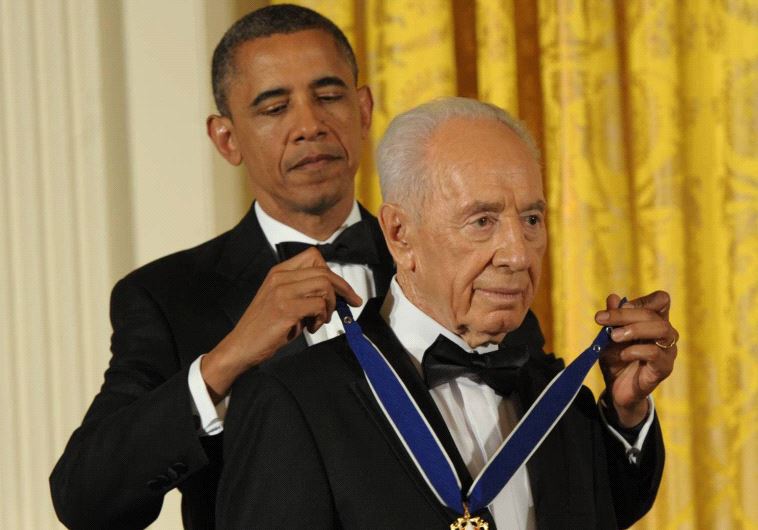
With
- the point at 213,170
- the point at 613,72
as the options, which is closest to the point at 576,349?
the point at 613,72

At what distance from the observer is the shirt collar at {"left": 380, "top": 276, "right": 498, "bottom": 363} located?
1.68 meters

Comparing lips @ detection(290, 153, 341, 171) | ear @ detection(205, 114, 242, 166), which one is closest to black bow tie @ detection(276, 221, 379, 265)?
lips @ detection(290, 153, 341, 171)

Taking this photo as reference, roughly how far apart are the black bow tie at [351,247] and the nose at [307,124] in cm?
15

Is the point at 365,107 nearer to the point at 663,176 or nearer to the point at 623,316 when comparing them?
the point at 663,176

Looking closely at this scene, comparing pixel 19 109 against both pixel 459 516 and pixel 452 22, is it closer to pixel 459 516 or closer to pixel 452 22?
pixel 452 22

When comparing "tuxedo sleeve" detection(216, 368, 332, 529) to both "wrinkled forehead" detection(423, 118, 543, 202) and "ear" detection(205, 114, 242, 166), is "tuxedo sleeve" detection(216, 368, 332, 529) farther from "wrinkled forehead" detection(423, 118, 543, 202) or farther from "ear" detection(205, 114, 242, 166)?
"ear" detection(205, 114, 242, 166)

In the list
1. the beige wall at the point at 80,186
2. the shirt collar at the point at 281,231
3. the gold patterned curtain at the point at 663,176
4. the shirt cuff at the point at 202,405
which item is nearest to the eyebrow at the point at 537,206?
the shirt cuff at the point at 202,405

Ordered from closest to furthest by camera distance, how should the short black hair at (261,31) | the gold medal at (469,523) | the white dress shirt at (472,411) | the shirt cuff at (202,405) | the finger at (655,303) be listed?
the gold medal at (469,523), the white dress shirt at (472,411), the finger at (655,303), the shirt cuff at (202,405), the short black hair at (261,31)

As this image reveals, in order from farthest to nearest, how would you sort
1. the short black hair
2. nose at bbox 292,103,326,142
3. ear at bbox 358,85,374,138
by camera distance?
ear at bbox 358,85,374,138, the short black hair, nose at bbox 292,103,326,142

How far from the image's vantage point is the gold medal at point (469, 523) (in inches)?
60.3

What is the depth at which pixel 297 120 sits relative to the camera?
219cm

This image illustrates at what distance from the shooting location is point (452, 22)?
290cm

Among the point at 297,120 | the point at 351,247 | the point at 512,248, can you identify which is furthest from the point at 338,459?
the point at 297,120

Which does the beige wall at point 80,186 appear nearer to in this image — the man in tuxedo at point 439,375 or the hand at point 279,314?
the hand at point 279,314
